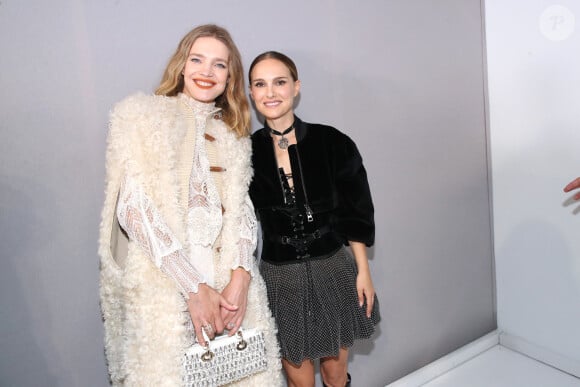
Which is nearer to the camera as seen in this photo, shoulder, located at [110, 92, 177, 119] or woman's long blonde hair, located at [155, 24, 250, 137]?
shoulder, located at [110, 92, 177, 119]

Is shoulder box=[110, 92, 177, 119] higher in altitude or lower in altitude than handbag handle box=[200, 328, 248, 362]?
higher

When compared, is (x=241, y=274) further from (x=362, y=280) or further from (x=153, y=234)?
(x=362, y=280)

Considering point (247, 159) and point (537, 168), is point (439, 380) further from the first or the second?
point (247, 159)

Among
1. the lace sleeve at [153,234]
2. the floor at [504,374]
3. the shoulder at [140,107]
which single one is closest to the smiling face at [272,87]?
the shoulder at [140,107]

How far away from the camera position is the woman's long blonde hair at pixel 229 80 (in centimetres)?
145

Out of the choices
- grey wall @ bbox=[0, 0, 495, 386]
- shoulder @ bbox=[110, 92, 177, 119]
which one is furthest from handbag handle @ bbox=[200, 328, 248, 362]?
shoulder @ bbox=[110, 92, 177, 119]

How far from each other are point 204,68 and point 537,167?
185 centimetres

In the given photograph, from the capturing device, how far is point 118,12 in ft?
4.98

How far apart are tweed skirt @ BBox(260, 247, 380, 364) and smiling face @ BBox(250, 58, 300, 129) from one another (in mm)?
553

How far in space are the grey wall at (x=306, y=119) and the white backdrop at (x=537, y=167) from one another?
0.33 feet

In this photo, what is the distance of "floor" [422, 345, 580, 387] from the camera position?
2.31m

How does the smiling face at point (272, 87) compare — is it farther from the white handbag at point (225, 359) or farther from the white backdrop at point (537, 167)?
the white backdrop at point (537, 167)

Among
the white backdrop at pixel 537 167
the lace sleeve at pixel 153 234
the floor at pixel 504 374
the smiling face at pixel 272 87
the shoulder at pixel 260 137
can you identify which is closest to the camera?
the lace sleeve at pixel 153 234

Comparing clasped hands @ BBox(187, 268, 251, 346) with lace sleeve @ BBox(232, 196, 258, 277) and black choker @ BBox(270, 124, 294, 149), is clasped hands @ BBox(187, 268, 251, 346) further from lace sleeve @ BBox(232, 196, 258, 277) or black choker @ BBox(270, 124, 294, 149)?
black choker @ BBox(270, 124, 294, 149)
